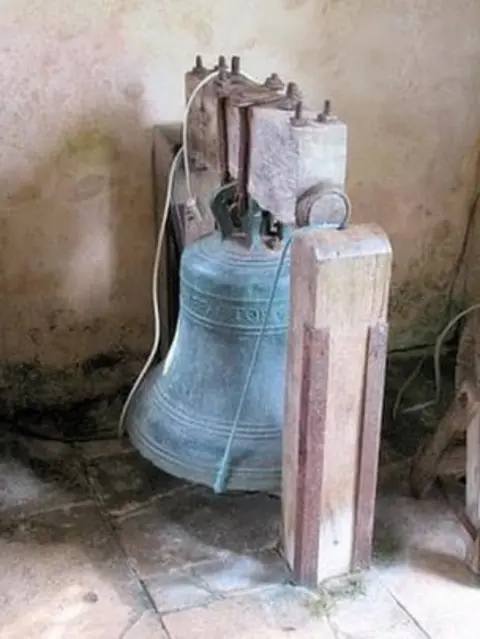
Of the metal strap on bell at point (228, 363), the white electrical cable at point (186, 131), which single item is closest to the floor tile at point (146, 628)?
the metal strap on bell at point (228, 363)

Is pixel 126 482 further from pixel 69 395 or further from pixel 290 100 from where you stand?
pixel 290 100

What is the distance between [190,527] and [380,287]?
0.67 m

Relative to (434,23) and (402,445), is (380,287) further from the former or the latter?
(434,23)

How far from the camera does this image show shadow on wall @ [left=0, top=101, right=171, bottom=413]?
220cm

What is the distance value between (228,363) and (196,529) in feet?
1.17

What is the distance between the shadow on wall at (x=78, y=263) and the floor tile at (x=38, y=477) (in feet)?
0.49

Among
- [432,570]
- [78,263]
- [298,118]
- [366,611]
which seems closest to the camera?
[298,118]

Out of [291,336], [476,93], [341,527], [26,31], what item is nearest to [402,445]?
[341,527]

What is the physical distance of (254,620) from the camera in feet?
5.77

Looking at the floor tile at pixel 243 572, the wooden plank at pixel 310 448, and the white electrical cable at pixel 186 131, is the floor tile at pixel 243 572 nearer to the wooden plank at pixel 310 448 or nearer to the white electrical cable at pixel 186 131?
the wooden plank at pixel 310 448

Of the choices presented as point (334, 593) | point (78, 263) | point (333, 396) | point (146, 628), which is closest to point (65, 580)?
point (146, 628)

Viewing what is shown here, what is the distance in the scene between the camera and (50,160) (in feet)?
7.14

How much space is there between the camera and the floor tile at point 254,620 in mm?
1729

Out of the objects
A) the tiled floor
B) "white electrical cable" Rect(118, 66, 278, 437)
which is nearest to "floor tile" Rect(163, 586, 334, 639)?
the tiled floor
